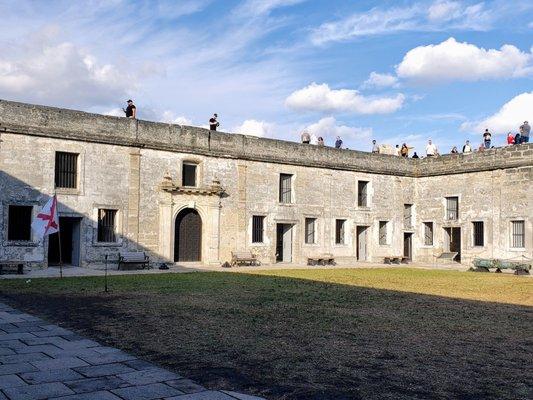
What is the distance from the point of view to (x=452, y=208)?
28781mm

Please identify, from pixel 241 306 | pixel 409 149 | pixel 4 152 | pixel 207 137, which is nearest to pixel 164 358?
pixel 241 306

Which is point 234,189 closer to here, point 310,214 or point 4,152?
point 310,214

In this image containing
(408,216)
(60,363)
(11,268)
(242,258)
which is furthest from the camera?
(408,216)

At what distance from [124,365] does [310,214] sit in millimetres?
21157

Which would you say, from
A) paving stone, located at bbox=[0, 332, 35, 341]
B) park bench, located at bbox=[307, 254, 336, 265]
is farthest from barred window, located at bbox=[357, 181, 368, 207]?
paving stone, located at bbox=[0, 332, 35, 341]

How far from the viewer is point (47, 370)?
5.67 meters

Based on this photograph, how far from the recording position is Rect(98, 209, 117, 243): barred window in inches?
824

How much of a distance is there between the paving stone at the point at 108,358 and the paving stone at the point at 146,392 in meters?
1.12

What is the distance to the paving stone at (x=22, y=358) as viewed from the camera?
6039mm

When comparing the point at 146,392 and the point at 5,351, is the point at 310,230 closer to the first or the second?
the point at 5,351

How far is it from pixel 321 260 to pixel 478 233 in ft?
26.8

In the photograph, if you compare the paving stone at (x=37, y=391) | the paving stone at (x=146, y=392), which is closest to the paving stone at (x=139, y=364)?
the paving stone at (x=146, y=392)

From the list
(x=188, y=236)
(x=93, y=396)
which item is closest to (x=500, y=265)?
(x=188, y=236)

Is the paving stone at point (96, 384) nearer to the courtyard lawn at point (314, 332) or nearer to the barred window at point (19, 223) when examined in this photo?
the courtyard lawn at point (314, 332)
